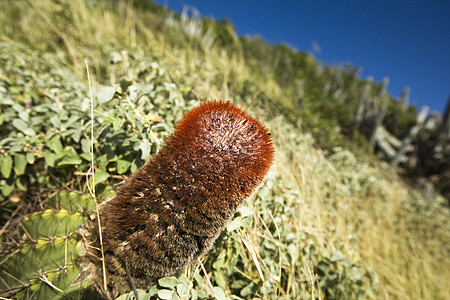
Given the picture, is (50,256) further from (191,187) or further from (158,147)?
(191,187)

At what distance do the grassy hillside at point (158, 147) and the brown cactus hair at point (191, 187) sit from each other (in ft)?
0.67

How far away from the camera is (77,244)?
3.49ft

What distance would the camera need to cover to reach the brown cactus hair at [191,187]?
77 cm

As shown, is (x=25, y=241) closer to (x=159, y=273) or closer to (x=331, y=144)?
(x=159, y=273)

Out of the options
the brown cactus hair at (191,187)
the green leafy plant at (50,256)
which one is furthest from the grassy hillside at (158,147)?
the brown cactus hair at (191,187)

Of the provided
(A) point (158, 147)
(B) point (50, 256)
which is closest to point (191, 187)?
(A) point (158, 147)

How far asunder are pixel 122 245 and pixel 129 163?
535mm

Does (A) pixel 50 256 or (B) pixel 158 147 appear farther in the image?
(B) pixel 158 147

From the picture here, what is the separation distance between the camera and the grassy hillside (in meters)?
1.28

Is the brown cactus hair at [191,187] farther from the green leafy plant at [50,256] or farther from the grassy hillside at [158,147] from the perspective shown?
the green leafy plant at [50,256]

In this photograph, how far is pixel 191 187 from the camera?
78 cm

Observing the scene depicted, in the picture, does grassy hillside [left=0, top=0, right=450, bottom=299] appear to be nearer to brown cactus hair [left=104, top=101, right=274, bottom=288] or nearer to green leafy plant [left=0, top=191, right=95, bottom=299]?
green leafy plant [left=0, top=191, right=95, bottom=299]

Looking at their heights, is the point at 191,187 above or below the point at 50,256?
above

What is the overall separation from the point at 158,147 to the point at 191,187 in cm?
56
